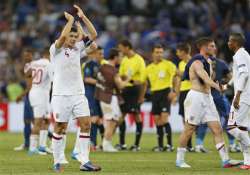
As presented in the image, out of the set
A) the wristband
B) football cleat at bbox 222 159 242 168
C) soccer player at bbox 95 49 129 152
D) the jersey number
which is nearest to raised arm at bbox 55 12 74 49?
the wristband

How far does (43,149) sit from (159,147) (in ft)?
10.2

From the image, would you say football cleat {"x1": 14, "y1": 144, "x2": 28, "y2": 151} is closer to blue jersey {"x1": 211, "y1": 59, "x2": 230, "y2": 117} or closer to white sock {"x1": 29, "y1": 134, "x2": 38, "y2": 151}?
white sock {"x1": 29, "y1": 134, "x2": 38, "y2": 151}

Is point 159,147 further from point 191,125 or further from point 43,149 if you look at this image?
point 191,125

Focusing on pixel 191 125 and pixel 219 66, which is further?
pixel 219 66

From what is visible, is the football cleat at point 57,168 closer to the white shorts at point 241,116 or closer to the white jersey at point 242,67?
the white shorts at point 241,116

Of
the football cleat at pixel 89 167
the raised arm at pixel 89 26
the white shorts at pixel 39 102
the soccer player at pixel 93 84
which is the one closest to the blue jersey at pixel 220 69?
the soccer player at pixel 93 84

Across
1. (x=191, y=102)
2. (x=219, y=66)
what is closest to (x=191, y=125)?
(x=191, y=102)

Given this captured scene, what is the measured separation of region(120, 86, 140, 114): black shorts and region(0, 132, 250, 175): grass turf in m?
1.15

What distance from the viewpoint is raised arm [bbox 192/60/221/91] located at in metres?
17.2

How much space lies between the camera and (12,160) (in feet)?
63.6

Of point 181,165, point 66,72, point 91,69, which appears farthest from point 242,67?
point 91,69

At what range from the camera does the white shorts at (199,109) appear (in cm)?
1755

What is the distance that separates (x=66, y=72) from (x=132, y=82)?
6873mm

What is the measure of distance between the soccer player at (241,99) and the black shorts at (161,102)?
17.5 feet
